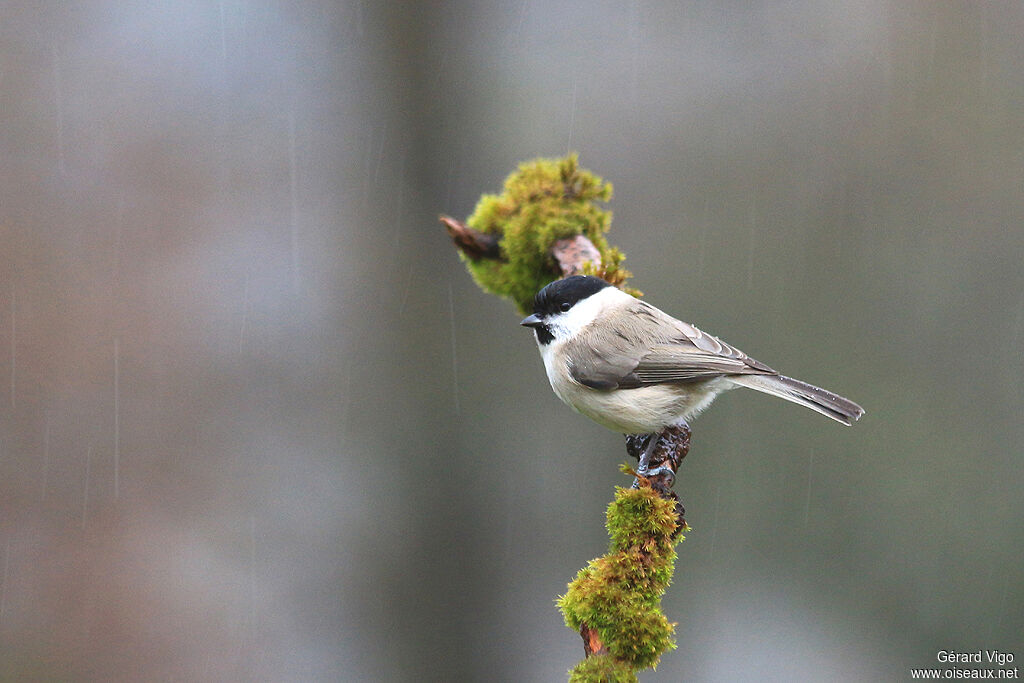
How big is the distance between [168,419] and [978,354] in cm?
530

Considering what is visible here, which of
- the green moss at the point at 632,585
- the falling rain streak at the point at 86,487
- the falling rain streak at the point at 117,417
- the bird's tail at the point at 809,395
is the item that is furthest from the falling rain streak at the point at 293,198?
the green moss at the point at 632,585

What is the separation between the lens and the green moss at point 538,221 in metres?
2.93

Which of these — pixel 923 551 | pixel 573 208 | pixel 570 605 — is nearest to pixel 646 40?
pixel 573 208

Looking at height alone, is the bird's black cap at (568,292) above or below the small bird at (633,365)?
above

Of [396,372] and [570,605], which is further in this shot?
→ [396,372]

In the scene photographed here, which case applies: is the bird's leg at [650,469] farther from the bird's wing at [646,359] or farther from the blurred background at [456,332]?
the blurred background at [456,332]

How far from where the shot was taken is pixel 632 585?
1664 mm

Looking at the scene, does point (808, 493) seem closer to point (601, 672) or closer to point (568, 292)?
point (568, 292)

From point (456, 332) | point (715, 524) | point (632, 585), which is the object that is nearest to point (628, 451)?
point (632, 585)

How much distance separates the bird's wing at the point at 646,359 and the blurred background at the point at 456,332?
83.9 inches

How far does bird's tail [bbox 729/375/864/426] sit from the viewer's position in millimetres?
2283

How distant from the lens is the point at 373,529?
4.95m

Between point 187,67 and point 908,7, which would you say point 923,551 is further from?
point 187,67

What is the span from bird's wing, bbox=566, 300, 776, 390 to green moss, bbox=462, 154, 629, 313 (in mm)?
357
